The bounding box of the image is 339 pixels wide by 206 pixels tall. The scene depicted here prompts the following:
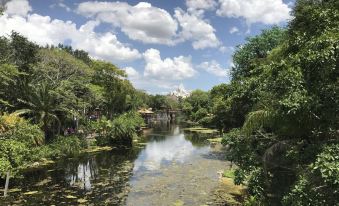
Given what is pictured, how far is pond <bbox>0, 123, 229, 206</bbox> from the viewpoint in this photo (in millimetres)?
18672

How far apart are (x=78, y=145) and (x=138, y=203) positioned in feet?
56.5

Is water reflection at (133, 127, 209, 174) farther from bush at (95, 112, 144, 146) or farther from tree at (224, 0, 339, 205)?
tree at (224, 0, 339, 205)

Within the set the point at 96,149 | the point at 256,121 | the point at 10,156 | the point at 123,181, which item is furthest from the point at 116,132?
the point at 256,121

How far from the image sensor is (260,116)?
583 inches

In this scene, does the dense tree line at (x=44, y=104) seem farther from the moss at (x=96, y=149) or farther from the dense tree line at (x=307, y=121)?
the dense tree line at (x=307, y=121)

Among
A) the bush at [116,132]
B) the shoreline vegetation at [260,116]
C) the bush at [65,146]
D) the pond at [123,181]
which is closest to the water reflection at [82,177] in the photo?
the pond at [123,181]

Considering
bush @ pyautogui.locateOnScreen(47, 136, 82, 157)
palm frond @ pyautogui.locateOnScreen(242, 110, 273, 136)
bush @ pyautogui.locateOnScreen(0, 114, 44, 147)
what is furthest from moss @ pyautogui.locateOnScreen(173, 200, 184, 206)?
bush @ pyautogui.locateOnScreen(47, 136, 82, 157)

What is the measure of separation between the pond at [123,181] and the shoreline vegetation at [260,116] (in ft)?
4.17

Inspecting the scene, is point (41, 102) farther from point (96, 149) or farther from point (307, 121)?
point (307, 121)

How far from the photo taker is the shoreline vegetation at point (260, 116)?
372 inches

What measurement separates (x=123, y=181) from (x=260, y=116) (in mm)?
11385

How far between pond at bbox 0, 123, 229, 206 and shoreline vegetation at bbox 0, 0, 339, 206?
1.27 metres

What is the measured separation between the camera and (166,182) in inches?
907

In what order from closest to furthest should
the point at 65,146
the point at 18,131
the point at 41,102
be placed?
the point at 18,131 < the point at 41,102 < the point at 65,146
